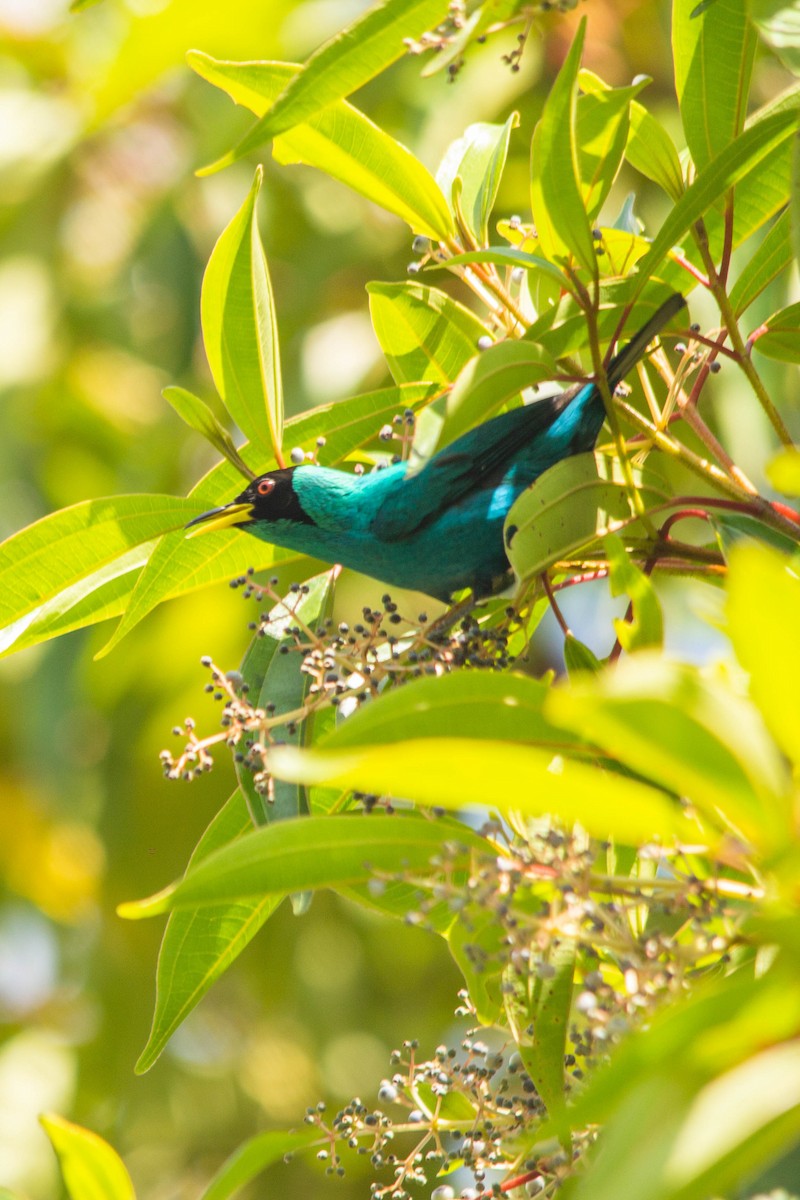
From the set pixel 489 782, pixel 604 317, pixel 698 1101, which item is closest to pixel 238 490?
pixel 604 317

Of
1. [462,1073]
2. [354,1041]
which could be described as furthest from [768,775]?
[354,1041]

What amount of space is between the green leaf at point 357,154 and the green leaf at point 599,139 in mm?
268

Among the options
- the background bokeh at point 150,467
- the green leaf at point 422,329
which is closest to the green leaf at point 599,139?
the green leaf at point 422,329

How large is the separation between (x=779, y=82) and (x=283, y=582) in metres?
2.63

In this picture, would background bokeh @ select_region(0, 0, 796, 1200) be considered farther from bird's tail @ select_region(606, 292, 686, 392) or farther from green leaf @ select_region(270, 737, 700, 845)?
green leaf @ select_region(270, 737, 700, 845)

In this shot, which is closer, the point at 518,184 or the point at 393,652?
the point at 393,652

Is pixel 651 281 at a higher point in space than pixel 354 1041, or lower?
higher

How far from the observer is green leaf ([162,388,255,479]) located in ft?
7.02

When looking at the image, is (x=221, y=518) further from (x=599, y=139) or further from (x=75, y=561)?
(x=599, y=139)

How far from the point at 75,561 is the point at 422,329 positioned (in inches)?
26.4

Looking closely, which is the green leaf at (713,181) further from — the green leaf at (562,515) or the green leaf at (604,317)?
the green leaf at (562,515)

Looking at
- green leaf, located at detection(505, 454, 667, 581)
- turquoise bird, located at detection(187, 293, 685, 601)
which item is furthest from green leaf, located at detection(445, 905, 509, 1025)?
turquoise bird, located at detection(187, 293, 685, 601)

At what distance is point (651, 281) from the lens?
6.67 feet

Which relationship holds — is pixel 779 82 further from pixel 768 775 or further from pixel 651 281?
pixel 768 775
